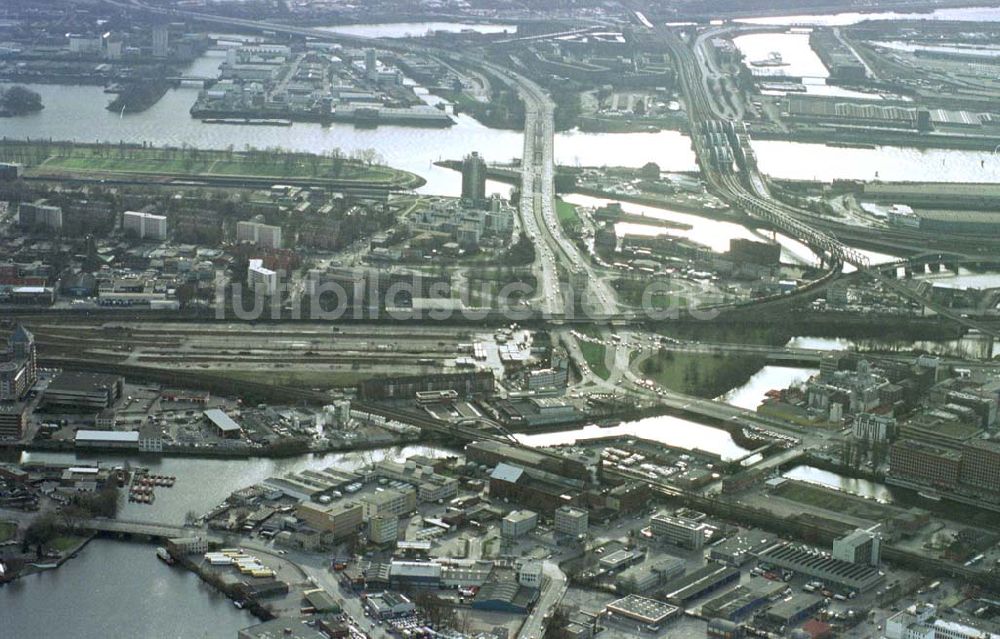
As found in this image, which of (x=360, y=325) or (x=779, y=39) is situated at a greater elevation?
(x=779, y=39)

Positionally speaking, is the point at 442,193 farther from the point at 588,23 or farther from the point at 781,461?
the point at 588,23

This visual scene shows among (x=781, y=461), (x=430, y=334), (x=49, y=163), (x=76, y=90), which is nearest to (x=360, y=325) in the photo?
(x=430, y=334)

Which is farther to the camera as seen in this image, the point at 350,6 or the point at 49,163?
the point at 350,6

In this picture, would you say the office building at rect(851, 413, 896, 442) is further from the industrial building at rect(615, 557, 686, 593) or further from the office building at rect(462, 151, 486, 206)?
the office building at rect(462, 151, 486, 206)

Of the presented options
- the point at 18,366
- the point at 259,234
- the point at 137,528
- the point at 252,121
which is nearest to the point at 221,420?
the point at 18,366

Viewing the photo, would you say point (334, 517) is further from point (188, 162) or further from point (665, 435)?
point (188, 162)

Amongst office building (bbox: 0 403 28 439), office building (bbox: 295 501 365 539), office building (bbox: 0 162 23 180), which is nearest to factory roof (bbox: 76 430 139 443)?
office building (bbox: 0 403 28 439)

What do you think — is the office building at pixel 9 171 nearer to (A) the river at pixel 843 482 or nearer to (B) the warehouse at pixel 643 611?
(A) the river at pixel 843 482
